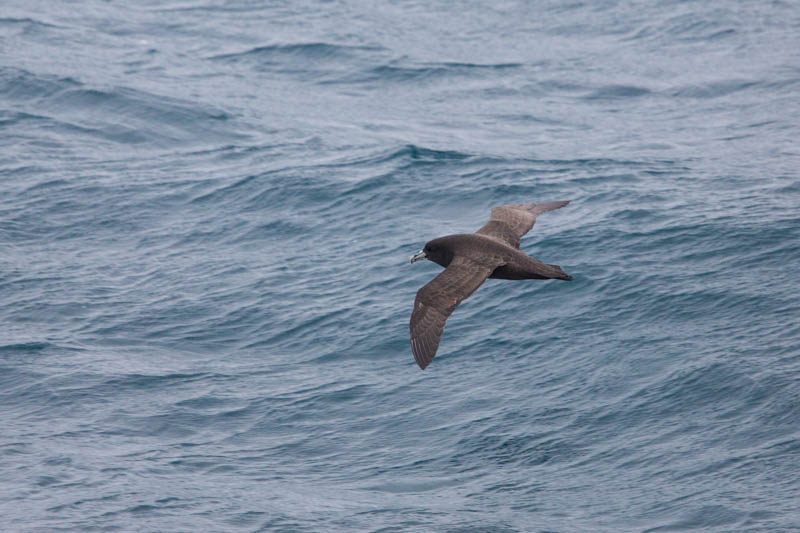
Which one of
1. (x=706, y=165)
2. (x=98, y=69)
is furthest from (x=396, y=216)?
(x=98, y=69)

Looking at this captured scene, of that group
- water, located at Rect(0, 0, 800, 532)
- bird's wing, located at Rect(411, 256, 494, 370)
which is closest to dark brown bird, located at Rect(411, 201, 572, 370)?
bird's wing, located at Rect(411, 256, 494, 370)

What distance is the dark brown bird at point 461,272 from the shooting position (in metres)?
12.6

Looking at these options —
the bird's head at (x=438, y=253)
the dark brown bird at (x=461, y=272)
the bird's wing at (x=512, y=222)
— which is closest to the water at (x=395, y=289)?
the bird's wing at (x=512, y=222)

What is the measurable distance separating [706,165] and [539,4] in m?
A: 13.7

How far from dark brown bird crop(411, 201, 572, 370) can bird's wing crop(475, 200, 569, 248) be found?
0.04 feet

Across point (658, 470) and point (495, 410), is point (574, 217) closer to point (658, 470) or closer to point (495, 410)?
point (495, 410)

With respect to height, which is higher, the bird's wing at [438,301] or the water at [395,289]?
the bird's wing at [438,301]

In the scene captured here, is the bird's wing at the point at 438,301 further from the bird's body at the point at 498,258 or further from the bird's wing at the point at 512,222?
the bird's wing at the point at 512,222

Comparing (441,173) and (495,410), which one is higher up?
(441,173)

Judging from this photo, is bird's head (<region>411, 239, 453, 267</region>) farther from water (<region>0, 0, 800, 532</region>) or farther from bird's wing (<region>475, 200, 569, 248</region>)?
water (<region>0, 0, 800, 532</region>)

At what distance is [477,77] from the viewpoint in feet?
99.2

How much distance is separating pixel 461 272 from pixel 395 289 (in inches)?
243

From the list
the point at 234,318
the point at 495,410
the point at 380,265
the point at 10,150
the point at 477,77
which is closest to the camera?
the point at 495,410

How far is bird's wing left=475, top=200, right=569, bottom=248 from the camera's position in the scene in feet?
48.4
